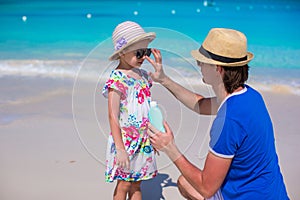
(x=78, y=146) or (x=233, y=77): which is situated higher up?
(x=233, y=77)

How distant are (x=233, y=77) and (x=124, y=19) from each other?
45.6 feet

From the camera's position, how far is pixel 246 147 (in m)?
2.08

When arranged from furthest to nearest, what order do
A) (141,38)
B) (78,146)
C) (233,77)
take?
(78,146) < (141,38) < (233,77)

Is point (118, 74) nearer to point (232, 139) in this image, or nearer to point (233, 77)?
point (233, 77)

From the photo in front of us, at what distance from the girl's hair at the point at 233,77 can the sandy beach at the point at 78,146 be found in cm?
48

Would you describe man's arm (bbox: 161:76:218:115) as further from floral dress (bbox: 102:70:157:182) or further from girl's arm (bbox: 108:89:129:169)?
girl's arm (bbox: 108:89:129:169)

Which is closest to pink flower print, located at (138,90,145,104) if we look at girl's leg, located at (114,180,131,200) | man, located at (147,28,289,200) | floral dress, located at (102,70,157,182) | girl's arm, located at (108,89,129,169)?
floral dress, located at (102,70,157,182)

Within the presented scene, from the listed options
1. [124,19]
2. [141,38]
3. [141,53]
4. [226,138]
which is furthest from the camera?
[124,19]

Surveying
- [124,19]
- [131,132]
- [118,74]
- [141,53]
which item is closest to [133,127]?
[131,132]

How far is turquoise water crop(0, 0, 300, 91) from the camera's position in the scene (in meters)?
8.24

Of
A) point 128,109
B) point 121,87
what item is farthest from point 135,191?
point 121,87

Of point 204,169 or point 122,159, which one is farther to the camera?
point 122,159

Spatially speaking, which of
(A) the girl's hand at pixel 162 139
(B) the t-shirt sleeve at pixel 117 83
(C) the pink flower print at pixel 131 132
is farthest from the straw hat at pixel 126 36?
(A) the girl's hand at pixel 162 139

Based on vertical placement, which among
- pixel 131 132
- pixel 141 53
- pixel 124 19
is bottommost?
pixel 124 19
